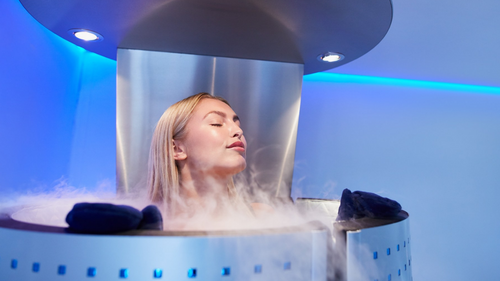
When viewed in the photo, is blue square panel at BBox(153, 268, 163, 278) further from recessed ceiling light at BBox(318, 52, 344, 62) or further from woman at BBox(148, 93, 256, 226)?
A: recessed ceiling light at BBox(318, 52, 344, 62)

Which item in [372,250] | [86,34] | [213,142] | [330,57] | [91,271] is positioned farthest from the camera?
[330,57]

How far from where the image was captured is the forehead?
1087 millimetres

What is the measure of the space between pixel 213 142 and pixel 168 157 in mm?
179

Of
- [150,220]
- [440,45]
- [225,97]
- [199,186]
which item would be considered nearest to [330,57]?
[225,97]

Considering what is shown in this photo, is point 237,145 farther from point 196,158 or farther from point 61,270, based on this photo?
point 61,270

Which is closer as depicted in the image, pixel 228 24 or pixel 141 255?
pixel 141 255

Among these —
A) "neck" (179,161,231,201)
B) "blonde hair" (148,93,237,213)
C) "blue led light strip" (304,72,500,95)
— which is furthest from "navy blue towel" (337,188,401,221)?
"blue led light strip" (304,72,500,95)

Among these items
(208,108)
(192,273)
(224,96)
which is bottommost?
(192,273)

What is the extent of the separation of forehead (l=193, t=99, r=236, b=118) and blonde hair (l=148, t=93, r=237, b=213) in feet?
0.06

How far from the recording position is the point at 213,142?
102 cm

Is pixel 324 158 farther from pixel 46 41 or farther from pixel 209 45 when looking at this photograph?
pixel 46 41

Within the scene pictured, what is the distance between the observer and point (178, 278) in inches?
18.7

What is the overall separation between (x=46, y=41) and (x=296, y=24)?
3.17 feet

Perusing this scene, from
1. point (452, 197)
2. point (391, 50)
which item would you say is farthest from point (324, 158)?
point (452, 197)
